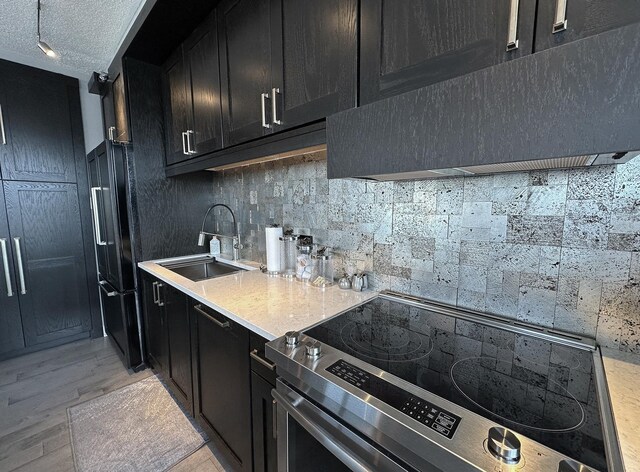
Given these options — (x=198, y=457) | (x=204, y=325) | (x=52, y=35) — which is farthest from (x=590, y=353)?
(x=52, y=35)

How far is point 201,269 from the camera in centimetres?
234

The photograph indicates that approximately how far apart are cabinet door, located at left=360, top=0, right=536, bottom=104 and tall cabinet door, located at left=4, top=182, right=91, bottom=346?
310 centimetres

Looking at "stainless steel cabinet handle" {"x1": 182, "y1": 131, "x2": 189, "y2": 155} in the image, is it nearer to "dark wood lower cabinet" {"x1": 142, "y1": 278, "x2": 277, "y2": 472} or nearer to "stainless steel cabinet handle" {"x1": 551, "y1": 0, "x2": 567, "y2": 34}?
"dark wood lower cabinet" {"x1": 142, "y1": 278, "x2": 277, "y2": 472}

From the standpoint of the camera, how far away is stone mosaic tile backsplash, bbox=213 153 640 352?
823 mm

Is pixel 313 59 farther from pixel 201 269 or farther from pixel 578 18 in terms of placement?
pixel 201 269

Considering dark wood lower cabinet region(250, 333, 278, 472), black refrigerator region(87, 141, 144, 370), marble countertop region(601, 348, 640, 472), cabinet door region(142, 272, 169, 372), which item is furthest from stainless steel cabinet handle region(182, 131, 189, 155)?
marble countertop region(601, 348, 640, 472)

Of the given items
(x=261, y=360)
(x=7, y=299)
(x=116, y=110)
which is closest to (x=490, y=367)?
(x=261, y=360)

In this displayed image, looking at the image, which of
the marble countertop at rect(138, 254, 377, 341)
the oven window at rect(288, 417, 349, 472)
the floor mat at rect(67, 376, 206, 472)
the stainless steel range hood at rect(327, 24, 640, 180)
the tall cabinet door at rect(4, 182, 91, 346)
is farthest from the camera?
the tall cabinet door at rect(4, 182, 91, 346)

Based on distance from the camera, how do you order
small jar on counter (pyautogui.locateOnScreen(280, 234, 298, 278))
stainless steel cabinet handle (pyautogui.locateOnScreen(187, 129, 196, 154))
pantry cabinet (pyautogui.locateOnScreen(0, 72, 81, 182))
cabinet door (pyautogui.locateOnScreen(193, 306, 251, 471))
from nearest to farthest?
cabinet door (pyautogui.locateOnScreen(193, 306, 251, 471)), small jar on counter (pyautogui.locateOnScreen(280, 234, 298, 278)), stainless steel cabinet handle (pyautogui.locateOnScreen(187, 129, 196, 154)), pantry cabinet (pyautogui.locateOnScreen(0, 72, 81, 182))

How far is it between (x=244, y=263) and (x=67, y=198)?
6.51 feet

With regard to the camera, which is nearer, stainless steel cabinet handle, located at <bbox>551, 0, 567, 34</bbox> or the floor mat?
stainless steel cabinet handle, located at <bbox>551, 0, 567, 34</bbox>

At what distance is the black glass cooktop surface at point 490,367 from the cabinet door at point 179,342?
1003mm

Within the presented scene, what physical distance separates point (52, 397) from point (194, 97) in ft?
7.60

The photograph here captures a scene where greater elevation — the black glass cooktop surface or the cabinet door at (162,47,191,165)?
the cabinet door at (162,47,191,165)
